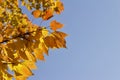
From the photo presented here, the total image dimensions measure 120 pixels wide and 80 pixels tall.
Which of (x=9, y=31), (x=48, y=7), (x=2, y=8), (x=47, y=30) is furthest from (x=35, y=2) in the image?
(x=47, y=30)

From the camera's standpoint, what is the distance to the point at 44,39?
2559 millimetres

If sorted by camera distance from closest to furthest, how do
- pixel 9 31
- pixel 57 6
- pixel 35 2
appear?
pixel 9 31 → pixel 57 6 → pixel 35 2

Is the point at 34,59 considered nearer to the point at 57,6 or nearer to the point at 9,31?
the point at 9,31

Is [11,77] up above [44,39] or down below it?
below

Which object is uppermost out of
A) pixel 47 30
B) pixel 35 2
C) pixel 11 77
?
pixel 35 2

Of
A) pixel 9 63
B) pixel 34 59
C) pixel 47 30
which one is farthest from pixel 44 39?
pixel 9 63

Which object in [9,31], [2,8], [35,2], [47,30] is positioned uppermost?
[2,8]

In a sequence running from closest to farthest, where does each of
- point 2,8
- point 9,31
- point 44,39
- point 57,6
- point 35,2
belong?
point 44,39
point 9,31
point 57,6
point 35,2
point 2,8

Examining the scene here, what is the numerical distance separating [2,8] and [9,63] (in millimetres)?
2722

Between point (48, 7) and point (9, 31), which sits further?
point (48, 7)

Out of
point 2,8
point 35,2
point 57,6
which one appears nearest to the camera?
point 57,6

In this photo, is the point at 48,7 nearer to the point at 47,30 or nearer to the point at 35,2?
the point at 35,2

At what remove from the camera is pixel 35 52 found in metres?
2.69

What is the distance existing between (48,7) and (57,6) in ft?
0.61
